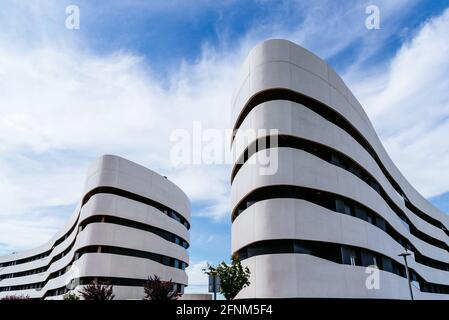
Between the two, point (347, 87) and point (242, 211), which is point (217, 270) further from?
point (347, 87)

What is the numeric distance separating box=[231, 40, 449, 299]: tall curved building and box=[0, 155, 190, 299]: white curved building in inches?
732

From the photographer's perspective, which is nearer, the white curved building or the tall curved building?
the tall curved building

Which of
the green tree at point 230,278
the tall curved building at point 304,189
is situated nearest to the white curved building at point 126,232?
the tall curved building at point 304,189

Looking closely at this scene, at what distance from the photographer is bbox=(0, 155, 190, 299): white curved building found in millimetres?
38094

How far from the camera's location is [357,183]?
25875 millimetres

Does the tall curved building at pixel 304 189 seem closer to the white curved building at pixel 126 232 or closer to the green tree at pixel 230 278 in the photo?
the green tree at pixel 230 278

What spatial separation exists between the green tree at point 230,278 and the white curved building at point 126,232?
72.4ft

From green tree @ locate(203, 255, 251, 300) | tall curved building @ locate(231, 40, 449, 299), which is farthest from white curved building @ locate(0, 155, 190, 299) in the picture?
green tree @ locate(203, 255, 251, 300)

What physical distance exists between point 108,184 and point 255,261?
2430 centimetres

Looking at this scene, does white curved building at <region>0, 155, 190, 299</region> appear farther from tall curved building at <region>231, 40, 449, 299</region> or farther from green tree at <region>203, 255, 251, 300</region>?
green tree at <region>203, 255, 251, 300</region>

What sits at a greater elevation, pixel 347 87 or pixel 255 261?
pixel 347 87

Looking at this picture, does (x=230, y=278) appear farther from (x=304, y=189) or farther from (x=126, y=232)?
(x=126, y=232)
